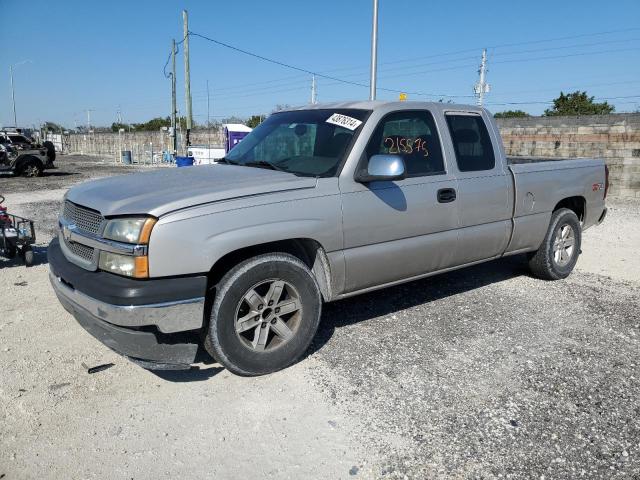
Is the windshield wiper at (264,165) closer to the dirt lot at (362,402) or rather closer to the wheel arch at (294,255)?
the wheel arch at (294,255)

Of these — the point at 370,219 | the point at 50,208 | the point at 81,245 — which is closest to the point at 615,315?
the point at 370,219

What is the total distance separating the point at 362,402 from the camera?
330 centimetres

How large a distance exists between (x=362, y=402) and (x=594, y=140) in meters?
13.2

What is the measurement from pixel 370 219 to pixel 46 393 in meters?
2.50

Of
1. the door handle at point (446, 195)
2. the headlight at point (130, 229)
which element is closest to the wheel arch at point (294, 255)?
the headlight at point (130, 229)

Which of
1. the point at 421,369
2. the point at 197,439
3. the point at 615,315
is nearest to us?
the point at 197,439

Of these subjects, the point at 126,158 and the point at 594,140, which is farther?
the point at 126,158

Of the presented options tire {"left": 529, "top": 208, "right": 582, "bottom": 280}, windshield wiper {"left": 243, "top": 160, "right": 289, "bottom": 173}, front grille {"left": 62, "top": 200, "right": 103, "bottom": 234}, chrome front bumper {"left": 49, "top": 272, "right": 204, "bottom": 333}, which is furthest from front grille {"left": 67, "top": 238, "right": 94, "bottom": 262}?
tire {"left": 529, "top": 208, "right": 582, "bottom": 280}

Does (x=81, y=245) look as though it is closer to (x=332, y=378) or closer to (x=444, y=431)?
(x=332, y=378)

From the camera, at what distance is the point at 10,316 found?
4637 millimetres

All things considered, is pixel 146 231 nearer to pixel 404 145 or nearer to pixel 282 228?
pixel 282 228

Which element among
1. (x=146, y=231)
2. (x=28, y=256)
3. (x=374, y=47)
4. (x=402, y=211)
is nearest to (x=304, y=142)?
(x=402, y=211)

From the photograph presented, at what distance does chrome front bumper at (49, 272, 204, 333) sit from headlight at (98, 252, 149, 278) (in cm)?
20

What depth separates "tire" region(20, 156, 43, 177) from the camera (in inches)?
807
